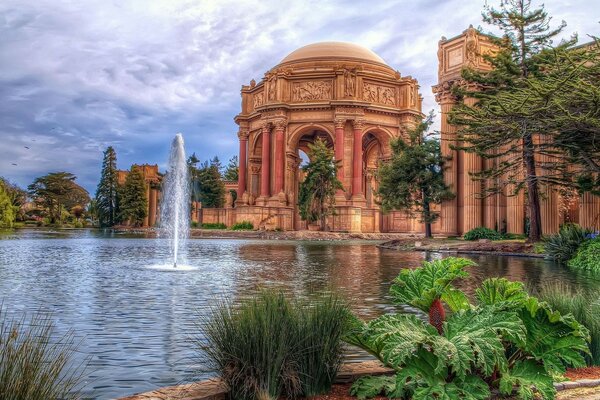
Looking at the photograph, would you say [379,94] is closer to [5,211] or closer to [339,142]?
[339,142]

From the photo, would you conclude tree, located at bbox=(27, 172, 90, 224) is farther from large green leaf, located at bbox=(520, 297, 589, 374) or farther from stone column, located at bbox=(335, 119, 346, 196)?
large green leaf, located at bbox=(520, 297, 589, 374)

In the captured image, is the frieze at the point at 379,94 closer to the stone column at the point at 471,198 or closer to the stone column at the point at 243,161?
the stone column at the point at 243,161

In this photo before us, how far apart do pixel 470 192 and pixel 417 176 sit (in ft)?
11.5

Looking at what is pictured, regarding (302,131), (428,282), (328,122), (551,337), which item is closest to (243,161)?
(302,131)

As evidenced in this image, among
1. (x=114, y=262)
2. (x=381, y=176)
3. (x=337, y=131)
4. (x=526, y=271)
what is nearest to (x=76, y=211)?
(x=337, y=131)

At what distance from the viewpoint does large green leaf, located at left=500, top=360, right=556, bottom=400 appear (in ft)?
12.0

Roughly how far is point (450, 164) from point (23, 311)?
2920cm

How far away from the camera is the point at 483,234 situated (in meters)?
29.2

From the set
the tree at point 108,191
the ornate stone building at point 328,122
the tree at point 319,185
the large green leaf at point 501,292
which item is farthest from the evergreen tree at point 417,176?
the tree at point 108,191

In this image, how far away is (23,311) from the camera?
7.86 m

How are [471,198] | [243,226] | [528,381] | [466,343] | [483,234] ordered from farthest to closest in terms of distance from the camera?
[243,226]
[471,198]
[483,234]
[528,381]
[466,343]

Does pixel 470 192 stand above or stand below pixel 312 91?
below

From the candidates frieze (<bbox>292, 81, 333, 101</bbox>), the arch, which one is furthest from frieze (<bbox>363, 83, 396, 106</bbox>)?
the arch

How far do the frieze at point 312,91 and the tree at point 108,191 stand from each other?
118 ft
